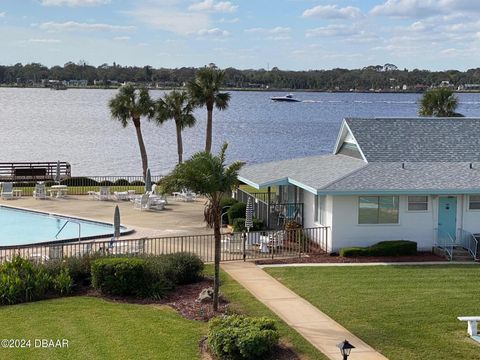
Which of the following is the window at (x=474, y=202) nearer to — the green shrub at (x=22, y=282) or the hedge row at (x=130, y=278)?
the hedge row at (x=130, y=278)

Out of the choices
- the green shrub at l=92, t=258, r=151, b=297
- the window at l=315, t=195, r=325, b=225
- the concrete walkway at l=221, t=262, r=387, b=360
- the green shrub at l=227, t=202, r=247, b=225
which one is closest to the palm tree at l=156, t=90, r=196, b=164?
the green shrub at l=227, t=202, r=247, b=225

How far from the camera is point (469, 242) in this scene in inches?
1179

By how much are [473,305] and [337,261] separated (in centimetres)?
725

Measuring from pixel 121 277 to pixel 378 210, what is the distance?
12245mm

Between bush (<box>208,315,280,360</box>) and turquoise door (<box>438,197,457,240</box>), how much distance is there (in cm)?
1516

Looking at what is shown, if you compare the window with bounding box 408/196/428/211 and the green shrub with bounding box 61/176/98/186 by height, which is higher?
the window with bounding box 408/196/428/211

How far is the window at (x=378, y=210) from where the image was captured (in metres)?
29.8

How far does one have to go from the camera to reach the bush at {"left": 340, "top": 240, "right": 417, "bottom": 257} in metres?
28.5

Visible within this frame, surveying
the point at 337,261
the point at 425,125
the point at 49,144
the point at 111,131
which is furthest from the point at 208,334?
the point at 111,131

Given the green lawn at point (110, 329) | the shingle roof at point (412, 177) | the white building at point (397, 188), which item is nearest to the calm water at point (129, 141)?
the white building at point (397, 188)

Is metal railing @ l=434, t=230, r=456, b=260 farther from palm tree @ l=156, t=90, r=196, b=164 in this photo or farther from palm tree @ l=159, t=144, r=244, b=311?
palm tree @ l=156, t=90, r=196, b=164

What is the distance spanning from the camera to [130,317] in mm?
19375

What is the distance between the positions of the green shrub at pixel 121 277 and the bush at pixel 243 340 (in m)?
5.14

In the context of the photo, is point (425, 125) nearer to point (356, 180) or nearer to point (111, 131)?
point (356, 180)
